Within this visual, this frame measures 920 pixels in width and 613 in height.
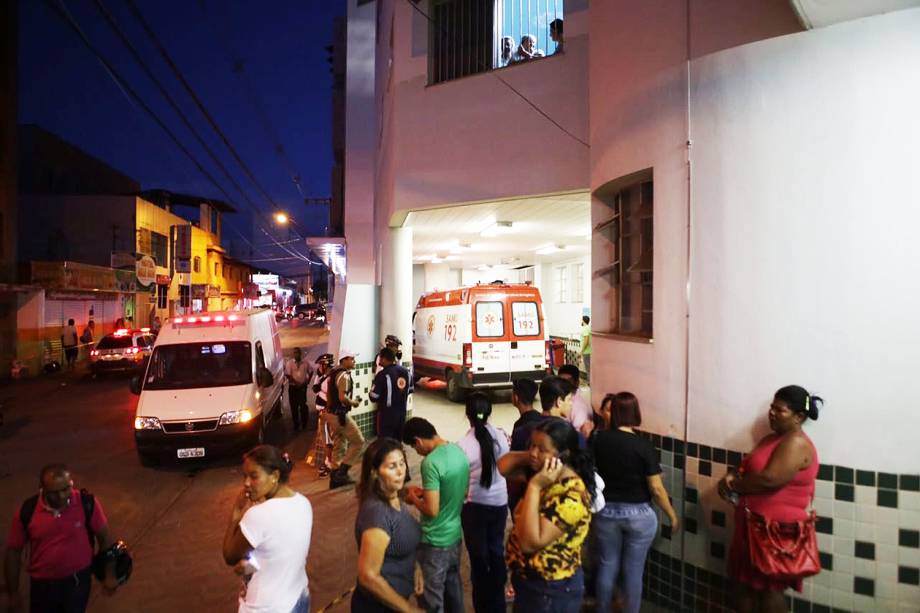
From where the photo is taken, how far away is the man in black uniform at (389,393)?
648 centimetres

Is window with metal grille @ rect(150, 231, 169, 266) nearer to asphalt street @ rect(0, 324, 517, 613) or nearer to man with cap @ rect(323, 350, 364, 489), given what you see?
asphalt street @ rect(0, 324, 517, 613)

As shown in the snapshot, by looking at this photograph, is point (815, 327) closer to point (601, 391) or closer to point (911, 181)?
point (911, 181)

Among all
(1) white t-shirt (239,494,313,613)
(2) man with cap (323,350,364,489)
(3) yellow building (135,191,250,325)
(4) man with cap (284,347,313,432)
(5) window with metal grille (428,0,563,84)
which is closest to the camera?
(1) white t-shirt (239,494,313,613)

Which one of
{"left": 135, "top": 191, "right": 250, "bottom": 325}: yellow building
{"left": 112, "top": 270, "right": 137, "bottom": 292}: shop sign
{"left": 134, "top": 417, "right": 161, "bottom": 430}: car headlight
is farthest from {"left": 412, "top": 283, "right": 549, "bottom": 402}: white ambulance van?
{"left": 135, "top": 191, "right": 250, "bottom": 325}: yellow building

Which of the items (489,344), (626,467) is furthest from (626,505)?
(489,344)

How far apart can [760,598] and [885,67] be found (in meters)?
3.48

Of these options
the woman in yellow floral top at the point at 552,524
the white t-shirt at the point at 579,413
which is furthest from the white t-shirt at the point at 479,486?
the white t-shirt at the point at 579,413

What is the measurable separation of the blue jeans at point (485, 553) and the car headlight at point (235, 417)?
5.19m

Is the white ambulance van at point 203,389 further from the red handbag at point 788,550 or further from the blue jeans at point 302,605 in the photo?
the red handbag at point 788,550

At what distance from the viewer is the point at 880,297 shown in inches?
125

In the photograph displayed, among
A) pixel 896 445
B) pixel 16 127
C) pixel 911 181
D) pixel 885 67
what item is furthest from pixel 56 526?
pixel 16 127

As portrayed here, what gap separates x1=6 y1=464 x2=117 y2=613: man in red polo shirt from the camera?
307 cm

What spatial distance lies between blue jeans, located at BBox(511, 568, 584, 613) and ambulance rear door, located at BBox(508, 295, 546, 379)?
9.21m

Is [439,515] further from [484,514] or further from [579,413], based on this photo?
[579,413]
